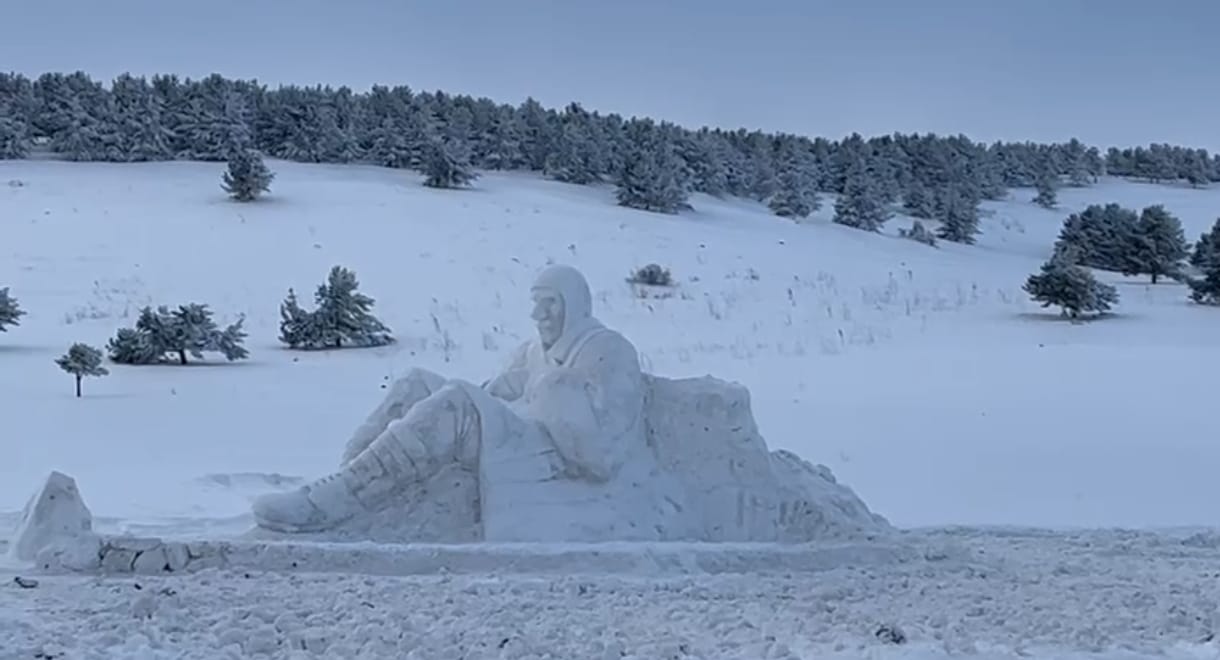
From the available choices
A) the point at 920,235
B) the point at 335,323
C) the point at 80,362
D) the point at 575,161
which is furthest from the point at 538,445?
the point at 575,161

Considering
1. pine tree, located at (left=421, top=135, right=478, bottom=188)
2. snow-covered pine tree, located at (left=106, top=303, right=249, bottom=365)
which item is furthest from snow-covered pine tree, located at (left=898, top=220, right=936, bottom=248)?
snow-covered pine tree, located at (left=106, top=303, right=249, bottom=365)

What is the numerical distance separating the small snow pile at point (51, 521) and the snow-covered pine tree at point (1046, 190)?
3832 cm

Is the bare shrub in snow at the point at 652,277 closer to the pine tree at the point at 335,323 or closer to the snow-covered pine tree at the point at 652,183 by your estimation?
the pine tree at the point at 335,323

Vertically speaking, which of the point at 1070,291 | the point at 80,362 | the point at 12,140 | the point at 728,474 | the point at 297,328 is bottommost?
the point at 728,474

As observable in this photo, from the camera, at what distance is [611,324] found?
20.1 meters

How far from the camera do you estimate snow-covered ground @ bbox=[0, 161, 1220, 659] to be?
5.31 m

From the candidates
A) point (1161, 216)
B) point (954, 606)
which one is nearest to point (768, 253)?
point (1161, 216)

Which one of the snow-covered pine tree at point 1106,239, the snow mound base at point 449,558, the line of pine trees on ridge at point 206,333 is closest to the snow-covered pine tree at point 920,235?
the snow-covered pine tree at point 1106,239

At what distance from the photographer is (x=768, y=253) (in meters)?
28.1

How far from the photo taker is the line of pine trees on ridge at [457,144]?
3359 centimetres

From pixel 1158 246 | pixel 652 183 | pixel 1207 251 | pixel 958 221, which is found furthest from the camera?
pixel 958 221

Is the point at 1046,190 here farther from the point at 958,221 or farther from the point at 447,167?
the point at 447,167

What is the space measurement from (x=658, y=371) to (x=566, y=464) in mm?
8853

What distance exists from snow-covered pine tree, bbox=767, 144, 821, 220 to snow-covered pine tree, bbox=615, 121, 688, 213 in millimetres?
2706
